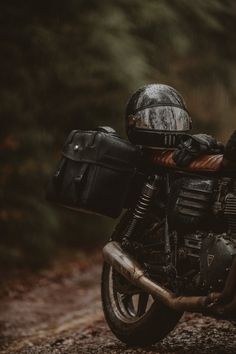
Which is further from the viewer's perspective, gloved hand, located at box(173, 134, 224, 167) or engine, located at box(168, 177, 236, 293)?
gloved hand, located at box(173, 134, 224, 167)

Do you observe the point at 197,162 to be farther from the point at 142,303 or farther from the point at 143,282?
the point at 142,303

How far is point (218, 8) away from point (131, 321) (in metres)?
5.37

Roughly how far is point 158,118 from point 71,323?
3.40 meters

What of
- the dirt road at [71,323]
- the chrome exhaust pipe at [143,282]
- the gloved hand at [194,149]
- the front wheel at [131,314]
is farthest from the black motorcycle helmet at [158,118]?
the dirt road at [71,323]

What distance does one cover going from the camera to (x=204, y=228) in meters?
4.76

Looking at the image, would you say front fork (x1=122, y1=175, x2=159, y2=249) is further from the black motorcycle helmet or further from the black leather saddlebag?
the black motorcycle helmet

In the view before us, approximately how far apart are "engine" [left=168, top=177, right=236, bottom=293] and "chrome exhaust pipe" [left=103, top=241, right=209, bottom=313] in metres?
0.10

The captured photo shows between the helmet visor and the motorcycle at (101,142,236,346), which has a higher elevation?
the helmet visor

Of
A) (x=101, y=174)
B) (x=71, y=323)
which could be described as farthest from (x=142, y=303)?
(x=71, y=323)

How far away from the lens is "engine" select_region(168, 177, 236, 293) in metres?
4.43

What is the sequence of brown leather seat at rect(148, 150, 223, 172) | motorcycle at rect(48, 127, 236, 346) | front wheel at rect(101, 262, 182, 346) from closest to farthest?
motorcycle at rect(48, 127, 236, 346)
brown leather seat at rect(148, 150, 223, 172)
front wheel at rect(101, 262, 182, 346)

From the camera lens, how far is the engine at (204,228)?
4.43 metres

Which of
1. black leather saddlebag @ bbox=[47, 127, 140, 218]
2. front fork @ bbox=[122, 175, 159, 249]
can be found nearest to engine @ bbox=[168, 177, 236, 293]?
front fork @ bbox=[122, 175, 159, 249]

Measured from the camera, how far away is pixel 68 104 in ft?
37.2
